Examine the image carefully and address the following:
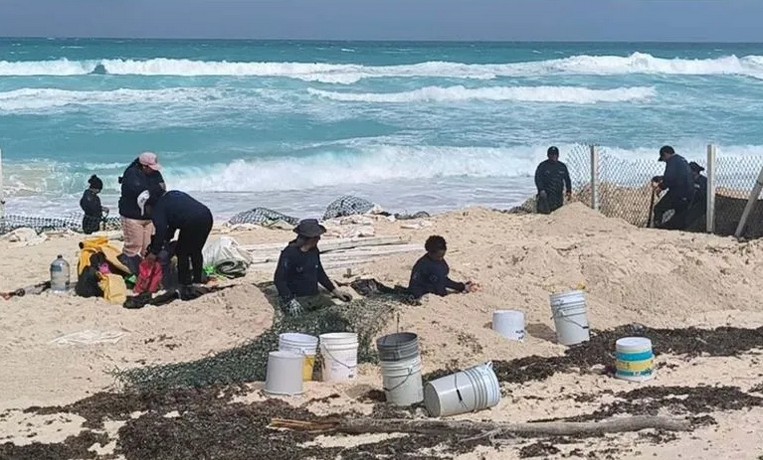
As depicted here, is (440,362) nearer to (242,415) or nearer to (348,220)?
(242,415)

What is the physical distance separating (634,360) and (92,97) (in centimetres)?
3192

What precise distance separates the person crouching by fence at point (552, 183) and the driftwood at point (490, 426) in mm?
9130

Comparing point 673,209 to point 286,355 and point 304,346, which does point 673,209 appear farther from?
point 286,355

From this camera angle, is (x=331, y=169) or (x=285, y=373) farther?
(x=331, y=169)

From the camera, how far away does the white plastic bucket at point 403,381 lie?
737cm

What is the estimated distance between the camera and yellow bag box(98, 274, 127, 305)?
33.9 ft

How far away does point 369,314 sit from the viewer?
9047 mm

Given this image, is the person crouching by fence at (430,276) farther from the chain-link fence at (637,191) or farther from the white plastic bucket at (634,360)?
the chain-link fence at (637,191)

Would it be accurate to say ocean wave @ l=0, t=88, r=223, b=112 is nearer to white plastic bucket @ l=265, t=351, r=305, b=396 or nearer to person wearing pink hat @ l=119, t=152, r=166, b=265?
person wearing pink hat @ l=119, t=152, r=166, b=265

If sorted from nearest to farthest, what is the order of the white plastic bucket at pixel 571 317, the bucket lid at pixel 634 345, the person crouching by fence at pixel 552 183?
the bucket lid at pixel 634 345 < the white plastic bucket at pixel 571 317 < the person crouching by fence at pixel 552 183

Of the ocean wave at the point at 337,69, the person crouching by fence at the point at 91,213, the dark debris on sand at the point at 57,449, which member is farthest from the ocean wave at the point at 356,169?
the ocean wave at the point at 337,69

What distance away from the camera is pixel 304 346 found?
804 centimetres

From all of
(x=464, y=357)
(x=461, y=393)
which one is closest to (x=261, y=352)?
(x=464, y=357)

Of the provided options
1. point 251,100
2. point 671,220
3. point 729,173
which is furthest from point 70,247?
point 251,100
